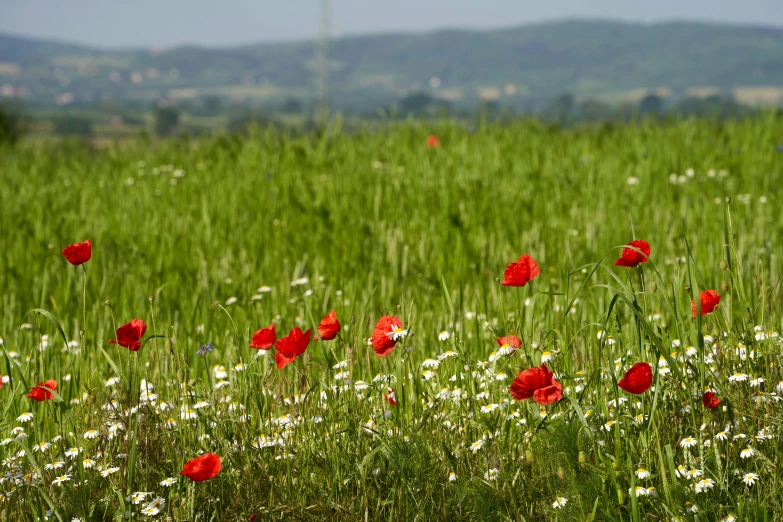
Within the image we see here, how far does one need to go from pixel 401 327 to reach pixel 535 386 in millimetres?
497

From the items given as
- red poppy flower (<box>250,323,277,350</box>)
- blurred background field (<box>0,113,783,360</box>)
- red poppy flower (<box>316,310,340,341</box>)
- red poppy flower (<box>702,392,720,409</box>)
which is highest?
red poppy flower (<box>316,310,340,341</box>)

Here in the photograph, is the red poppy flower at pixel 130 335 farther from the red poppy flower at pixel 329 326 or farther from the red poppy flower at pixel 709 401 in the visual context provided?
the red poppy flower at pixel 709 401

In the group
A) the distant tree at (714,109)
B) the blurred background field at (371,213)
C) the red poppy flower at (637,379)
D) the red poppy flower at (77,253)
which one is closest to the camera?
the red poppy flower at (637,379)

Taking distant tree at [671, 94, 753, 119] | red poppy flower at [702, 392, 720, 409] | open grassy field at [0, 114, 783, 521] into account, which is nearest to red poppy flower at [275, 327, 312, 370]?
open grassy field at [0, 114, 783, 521]

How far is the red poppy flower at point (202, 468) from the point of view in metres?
1.64

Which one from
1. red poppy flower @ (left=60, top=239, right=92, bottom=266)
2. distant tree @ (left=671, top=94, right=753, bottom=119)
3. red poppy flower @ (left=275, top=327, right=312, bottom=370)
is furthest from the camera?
distant tree @ (left=671, top=94, right=753, bottom=119)

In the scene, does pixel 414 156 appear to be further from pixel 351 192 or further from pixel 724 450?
pixel 724 450

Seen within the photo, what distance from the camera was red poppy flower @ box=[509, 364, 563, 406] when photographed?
5.54 feet

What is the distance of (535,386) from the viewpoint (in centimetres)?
171

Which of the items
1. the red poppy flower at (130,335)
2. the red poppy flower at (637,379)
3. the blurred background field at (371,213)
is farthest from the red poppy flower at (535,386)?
the red poppy flower at (130,335)

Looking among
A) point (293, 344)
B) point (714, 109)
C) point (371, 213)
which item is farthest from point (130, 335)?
point (714, 109)

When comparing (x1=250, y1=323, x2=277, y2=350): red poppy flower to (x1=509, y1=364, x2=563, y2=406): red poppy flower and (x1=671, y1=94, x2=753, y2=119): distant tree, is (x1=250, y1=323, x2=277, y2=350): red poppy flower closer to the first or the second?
(x1=509, y1=364, x2=563, y2=406): red poppy flower

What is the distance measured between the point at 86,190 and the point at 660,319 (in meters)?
5.04

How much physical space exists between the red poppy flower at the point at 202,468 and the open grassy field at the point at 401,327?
0.19 m
